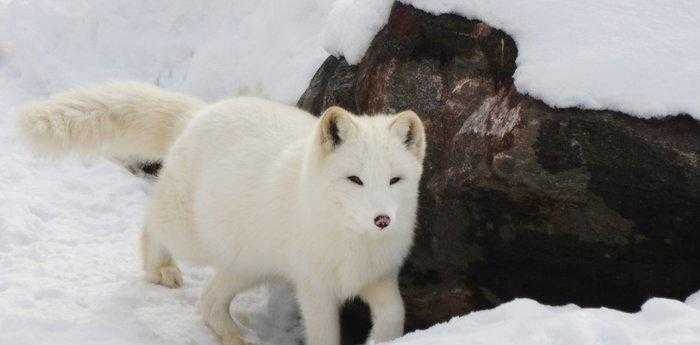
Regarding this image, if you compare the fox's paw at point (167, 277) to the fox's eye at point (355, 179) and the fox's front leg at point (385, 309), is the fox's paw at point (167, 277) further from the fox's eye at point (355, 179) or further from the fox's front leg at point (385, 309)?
the fox's eye at point (355, 179)

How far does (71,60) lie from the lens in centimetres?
731

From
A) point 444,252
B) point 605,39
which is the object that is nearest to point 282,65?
point 444,252

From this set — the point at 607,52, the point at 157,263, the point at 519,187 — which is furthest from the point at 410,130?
the point at 157,263

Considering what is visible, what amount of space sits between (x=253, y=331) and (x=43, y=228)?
1542 millimetres

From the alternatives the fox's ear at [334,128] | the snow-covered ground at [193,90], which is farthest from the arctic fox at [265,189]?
the snow-covered ground at [193,90]

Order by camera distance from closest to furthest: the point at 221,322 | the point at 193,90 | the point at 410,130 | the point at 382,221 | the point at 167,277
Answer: the point at 382,221, the point at 410,130, the point at 221,322, the point at 167,277, the point at 193,90

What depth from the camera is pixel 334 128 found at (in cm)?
366

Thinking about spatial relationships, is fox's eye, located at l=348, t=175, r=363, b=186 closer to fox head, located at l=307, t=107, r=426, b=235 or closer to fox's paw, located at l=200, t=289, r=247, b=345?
fox head, located at l=307, t=107, r=426, b=235

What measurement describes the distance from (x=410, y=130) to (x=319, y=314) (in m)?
Answer: 1.01

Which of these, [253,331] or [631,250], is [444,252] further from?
[253,331]

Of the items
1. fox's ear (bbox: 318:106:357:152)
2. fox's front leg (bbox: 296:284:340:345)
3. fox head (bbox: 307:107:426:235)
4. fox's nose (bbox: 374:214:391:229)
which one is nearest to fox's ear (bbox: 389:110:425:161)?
fox head (bbox: 307:107:426:235)

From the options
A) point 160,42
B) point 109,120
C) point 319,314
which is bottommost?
point 319,314

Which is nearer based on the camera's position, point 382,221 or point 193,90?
point 382,221

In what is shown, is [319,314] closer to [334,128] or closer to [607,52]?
[334,128]
